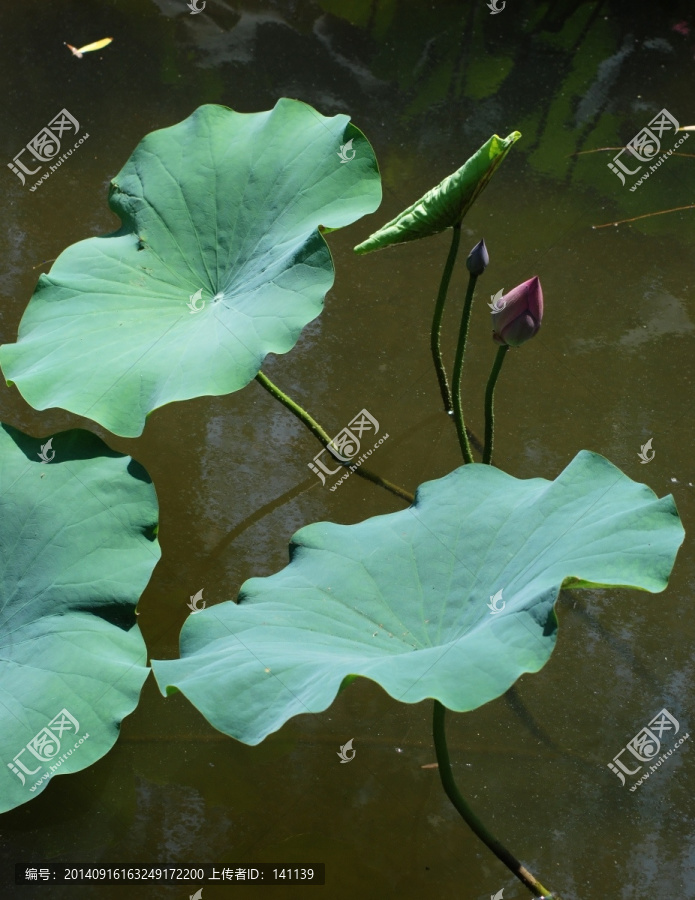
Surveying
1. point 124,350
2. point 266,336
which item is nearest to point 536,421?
point 266,336

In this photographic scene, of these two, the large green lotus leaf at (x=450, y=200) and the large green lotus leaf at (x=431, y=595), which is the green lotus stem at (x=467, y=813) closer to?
the large green lotus leaf at (x=431, y=595)

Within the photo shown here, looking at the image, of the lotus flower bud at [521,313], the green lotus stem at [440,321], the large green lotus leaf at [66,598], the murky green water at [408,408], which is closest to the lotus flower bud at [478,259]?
the green lotus stem at [440,321]

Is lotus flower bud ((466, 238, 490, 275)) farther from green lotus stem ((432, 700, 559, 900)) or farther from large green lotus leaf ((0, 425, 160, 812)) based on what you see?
green lotus stem ((432, 700, 559, 900))

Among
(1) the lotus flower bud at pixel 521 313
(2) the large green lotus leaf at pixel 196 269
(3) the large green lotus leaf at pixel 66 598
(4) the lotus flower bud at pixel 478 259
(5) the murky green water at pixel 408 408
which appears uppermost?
(2) the large green lotus leaf at pixel 196 269

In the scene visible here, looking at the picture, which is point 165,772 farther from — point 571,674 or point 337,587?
point 571,674

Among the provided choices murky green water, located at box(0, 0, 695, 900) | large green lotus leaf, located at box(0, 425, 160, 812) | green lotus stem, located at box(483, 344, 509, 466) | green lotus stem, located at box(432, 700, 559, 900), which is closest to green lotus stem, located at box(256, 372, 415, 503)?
murky green water, located at box(0, 0, 695, 900)

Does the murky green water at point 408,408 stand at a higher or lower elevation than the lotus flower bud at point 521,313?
lower
